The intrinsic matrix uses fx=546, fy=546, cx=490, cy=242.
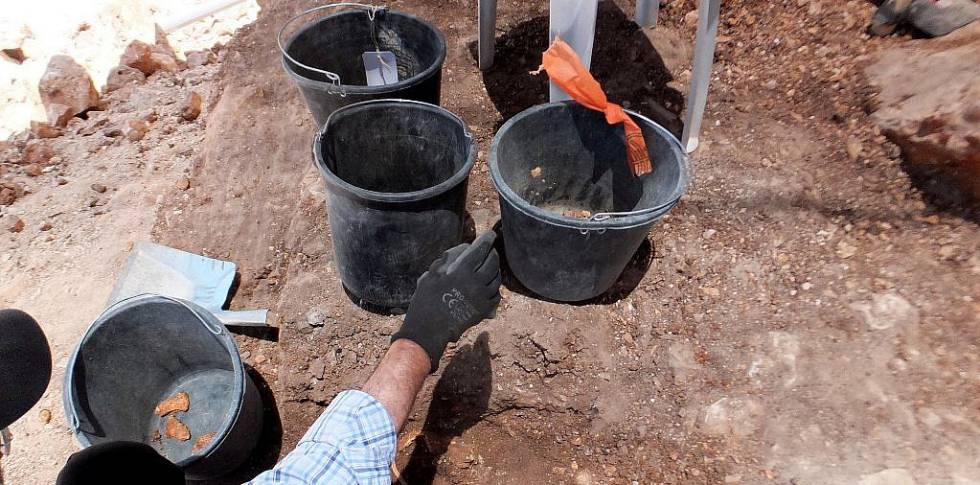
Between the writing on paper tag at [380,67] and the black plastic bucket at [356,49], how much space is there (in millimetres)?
106

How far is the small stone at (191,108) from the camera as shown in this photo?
3.07 m

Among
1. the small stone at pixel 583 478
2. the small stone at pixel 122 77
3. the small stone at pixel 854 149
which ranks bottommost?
the small stone at pixel 583 478

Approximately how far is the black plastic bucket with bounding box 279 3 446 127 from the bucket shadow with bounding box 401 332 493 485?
1.17 metres

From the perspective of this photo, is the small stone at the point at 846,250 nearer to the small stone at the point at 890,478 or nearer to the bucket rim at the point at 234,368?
the small stone at the point at 890,478

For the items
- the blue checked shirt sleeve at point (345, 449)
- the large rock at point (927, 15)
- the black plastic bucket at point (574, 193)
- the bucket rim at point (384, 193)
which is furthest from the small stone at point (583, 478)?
the large rock at point (927, 15)

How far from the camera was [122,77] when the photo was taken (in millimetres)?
3318

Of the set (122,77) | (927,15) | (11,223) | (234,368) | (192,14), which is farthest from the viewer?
(192,14)

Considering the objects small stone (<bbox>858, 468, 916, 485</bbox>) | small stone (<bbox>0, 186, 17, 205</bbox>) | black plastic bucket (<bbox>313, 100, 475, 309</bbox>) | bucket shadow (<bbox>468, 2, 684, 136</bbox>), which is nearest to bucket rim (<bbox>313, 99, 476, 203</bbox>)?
black plastic bucket (<bbox>313, 100, 475, 309</bbox>)

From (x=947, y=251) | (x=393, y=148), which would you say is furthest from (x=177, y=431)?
(x=947, y=251)

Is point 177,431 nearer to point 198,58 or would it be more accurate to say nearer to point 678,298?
point 678,298

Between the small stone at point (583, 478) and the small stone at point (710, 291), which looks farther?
the small stone at point (710, 291)

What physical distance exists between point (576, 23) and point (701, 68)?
0.60 m

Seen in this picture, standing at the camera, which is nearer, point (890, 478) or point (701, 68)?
point (890, 478)

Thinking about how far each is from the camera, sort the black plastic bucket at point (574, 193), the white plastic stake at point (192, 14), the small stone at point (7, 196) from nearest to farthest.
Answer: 1. the black plastic bucket at point (574, 193)
2. the small stone at point (7, 196)
3. the white plastic stake at point (192, 14)
